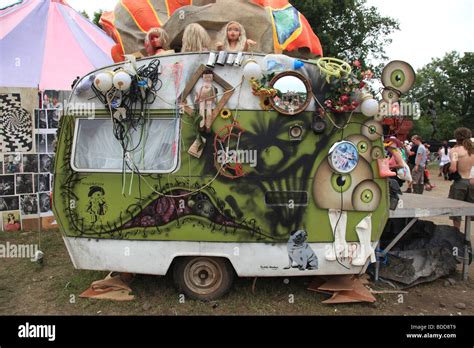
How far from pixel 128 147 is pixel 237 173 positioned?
128 centimetres

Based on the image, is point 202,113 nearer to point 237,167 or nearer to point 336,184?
point 237,167

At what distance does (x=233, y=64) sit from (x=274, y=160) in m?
1.16

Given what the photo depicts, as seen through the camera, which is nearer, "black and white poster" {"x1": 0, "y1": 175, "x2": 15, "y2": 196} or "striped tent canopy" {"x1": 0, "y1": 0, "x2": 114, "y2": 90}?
"black and white poster" {"x1": 0, "y1": 175, "x2": 15, "y2": 196}

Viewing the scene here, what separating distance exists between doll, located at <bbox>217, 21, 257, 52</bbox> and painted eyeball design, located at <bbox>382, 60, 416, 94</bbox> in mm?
1752

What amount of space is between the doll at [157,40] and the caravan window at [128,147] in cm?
131

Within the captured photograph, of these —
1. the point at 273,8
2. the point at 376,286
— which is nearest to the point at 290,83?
the point at 273,8

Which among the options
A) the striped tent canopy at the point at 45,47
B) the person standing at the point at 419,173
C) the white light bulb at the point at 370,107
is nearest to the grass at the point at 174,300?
the white light bulb at the point at 370,107

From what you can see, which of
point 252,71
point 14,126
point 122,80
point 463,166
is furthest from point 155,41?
point 463,166

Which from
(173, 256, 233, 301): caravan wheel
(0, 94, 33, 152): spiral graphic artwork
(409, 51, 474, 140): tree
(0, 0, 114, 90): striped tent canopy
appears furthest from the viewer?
(409, 51, 474, 140): tree

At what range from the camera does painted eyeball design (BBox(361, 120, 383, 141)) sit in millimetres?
4016

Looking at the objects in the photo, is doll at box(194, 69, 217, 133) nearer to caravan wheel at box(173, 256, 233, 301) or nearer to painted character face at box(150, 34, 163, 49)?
painted character face at box(150, 34, 163, 49)

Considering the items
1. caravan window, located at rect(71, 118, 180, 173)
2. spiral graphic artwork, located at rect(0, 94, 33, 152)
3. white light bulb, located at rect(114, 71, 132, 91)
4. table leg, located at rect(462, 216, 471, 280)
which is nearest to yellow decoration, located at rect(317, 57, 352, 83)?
caravan window, located at rect(71, 118, 180, 173)

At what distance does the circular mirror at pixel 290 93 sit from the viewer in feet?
12.9

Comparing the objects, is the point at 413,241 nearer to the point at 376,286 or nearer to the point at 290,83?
the point at 376,286
